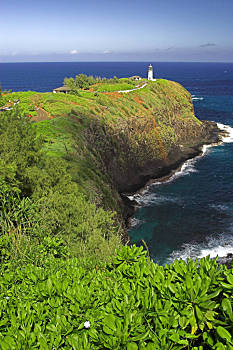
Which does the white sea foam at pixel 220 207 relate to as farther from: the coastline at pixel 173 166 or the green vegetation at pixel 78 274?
the green vegetation at pixel 78 274

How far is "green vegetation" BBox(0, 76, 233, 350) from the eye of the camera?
218 inches

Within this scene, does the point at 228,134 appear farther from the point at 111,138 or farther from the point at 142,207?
the point at 142,207

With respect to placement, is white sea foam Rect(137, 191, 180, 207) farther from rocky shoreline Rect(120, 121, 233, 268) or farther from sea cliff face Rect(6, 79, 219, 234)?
sea cliff face Rect(6, 79, 219, 234)

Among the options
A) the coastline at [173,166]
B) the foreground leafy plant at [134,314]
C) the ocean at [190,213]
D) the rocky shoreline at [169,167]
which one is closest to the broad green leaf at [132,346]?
the foreground leafy plant at [134,314]

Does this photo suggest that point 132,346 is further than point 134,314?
No

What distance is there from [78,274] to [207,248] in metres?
29.8

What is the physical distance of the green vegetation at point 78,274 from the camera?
553 centimetres

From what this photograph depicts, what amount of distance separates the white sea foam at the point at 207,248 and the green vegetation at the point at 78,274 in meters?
7.70

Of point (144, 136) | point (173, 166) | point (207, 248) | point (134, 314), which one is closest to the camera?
point (134, 314)

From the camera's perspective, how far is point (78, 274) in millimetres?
8438

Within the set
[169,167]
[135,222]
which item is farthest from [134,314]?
[169,167]

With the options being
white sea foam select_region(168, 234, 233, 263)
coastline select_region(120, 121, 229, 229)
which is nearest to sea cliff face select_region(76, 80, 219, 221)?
coastline select_region(120, 121, 229, 229)

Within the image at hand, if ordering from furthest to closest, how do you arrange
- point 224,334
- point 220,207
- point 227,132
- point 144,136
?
point 227,132 < point 144,136 < point 220,207 < point 224,334

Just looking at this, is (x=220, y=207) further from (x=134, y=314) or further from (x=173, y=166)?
(x=134, y=314)
